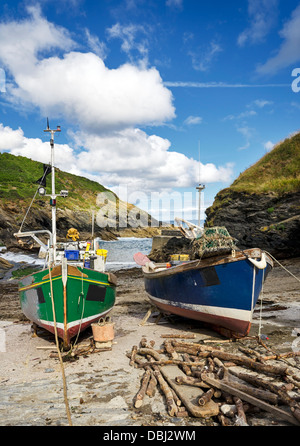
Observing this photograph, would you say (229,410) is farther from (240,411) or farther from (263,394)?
(263,394)

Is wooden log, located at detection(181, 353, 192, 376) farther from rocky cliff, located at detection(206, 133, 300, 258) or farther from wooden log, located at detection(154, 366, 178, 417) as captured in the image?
rocky cliff, located at detection(206, 133, 300, 258)

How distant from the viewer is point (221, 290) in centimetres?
781

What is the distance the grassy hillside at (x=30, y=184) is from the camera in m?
61.9

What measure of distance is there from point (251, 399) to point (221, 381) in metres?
0.68

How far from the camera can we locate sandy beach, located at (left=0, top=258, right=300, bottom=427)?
178 inches

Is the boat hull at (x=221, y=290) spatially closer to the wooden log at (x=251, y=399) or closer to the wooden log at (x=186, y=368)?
the wooden log at (x=186, y=368)

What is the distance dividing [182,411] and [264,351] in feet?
10.9

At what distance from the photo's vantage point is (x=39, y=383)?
19.5ft

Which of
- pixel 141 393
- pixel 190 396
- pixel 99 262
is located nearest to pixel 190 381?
pixel 190 396

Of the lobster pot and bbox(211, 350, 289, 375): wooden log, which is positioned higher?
the lobster pot

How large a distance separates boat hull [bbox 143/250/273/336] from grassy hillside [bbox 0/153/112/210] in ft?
180

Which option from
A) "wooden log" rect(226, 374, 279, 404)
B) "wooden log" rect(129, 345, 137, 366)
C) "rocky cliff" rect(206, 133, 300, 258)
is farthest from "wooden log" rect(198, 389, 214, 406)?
"rocky cliff" rect(206, 133, 300, 258)

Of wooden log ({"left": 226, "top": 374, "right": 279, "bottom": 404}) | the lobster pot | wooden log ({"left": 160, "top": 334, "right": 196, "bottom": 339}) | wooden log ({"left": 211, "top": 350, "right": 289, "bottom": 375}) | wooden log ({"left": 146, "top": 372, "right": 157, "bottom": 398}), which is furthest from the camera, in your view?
the lobster pot
